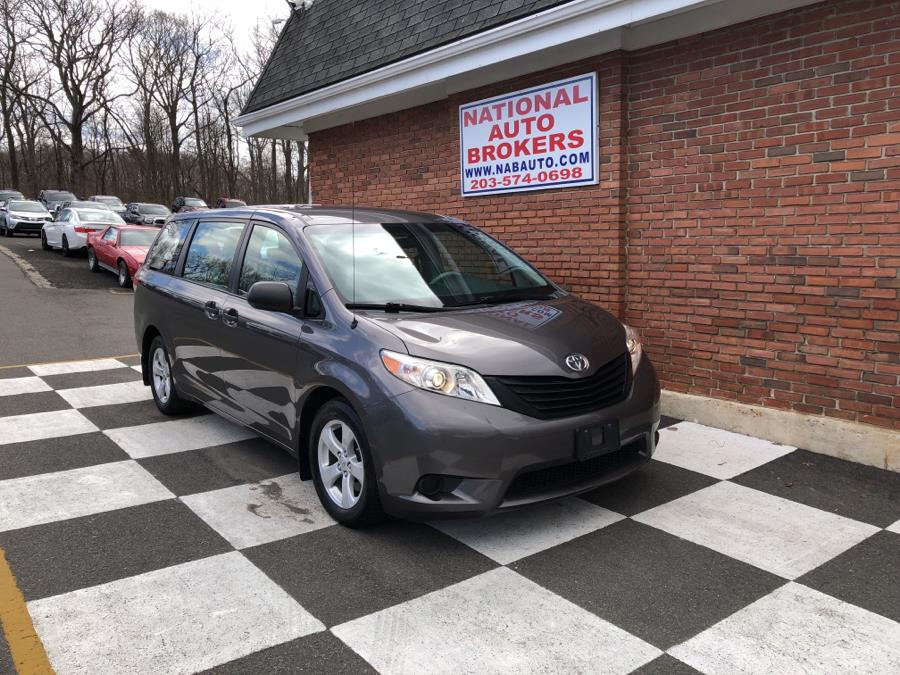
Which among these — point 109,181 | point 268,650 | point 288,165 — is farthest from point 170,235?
point 109,181

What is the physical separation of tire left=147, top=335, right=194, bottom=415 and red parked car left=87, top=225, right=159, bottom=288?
10.4 metres

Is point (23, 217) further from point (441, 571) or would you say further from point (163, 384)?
point (441, 571)

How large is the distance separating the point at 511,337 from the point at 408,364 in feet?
1.94

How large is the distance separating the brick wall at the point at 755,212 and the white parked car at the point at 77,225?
674 inches

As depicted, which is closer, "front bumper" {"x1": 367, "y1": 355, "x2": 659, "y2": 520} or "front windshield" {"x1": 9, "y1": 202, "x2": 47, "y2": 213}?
"front bumper" {"x1": 367, "y1": 355, "x2": 659, "y2": 520}

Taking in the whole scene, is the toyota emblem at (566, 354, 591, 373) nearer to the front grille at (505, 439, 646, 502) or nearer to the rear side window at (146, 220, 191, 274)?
the front grille at (505, 439, 646, 502)

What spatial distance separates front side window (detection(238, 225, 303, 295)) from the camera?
448 cm

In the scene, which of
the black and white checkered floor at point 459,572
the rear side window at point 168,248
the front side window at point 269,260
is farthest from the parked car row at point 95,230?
the black and white checkered floor at point 459,572

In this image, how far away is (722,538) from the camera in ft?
12.5

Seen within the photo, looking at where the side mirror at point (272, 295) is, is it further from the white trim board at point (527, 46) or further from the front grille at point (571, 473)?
the white trim board at point (527, 46)

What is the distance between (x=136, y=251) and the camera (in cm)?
1639

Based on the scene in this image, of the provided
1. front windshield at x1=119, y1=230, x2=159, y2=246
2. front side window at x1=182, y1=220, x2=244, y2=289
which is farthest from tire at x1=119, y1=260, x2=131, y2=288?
front side window at x1=182, y1=220, x2=244, y2=289

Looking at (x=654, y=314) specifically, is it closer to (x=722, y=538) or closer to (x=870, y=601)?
(x=722, y=538)

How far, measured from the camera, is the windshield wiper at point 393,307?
4078 millimetres
